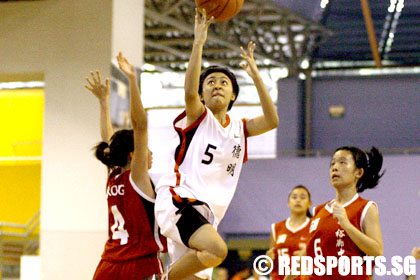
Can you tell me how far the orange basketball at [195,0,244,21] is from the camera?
4.38 m

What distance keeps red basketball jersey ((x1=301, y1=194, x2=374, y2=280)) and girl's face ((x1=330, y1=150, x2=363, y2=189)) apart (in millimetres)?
121

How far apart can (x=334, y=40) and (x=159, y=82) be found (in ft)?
17.3

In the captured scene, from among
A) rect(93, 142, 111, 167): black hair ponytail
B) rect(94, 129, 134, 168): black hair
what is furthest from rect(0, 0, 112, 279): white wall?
rect(94, 129, 134, 168): black hair

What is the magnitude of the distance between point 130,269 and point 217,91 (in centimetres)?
Answer: 114

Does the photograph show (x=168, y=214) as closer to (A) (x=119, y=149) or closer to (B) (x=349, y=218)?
(A) (x=119, y=149)

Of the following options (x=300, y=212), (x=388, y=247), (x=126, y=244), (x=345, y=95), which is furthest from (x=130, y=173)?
(x=345, y=95)

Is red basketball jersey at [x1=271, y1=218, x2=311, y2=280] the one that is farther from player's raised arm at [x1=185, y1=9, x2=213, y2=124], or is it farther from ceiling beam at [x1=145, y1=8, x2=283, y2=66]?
ceiling beam at [x1=145, y1=8, x2=283, y2=66]

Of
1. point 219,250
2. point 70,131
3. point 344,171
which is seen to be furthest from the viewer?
point 70,131

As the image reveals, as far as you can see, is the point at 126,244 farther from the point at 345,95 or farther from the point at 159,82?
the point at 159,82

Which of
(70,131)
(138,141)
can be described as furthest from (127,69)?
(70,131)

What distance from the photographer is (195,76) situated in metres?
3.61

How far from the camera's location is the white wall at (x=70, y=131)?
642 centimetres

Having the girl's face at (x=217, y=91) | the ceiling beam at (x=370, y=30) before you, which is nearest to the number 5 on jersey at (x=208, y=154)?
the girl's face at (x=217, y=91)

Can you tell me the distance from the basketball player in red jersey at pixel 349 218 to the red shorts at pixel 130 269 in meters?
1.08
